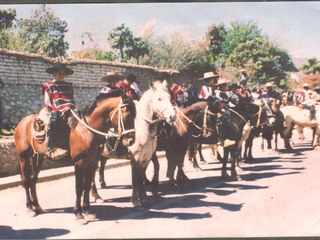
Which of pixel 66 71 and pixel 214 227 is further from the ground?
pixel 66 71

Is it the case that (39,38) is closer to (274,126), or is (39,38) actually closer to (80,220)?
(80,220)

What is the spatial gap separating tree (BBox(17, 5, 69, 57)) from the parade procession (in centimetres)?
8

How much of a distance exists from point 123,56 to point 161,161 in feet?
17.2

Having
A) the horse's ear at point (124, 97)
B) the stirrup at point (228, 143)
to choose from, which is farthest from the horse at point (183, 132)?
the horse's ear at point (124, 97)

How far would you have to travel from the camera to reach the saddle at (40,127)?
529 cm

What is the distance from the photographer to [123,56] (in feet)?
43.7

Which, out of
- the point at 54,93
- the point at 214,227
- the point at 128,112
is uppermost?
the point at 54,93

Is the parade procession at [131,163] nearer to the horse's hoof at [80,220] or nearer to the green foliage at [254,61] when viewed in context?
the horse's hoof at [80,220]

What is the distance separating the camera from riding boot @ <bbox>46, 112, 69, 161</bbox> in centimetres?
509

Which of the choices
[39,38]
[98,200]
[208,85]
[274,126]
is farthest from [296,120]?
[39,38]

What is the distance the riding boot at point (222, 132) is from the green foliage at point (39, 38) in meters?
4.77

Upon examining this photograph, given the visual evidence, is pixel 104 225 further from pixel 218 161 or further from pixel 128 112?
pixel 218 161

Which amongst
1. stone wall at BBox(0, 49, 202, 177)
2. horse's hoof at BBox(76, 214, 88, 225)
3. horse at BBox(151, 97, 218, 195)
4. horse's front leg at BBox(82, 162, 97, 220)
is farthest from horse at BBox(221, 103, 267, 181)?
stone wall at BBox(0, 49, 202, 177)

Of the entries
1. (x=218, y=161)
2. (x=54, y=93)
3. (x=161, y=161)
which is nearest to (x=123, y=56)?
(x=161, y=161)
